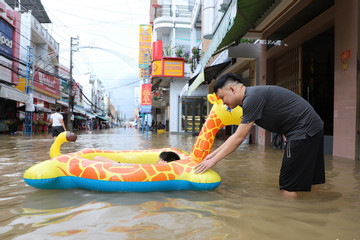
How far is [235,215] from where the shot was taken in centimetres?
223

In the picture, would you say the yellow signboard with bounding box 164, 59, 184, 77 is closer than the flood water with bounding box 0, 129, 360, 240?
No

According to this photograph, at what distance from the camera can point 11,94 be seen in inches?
614

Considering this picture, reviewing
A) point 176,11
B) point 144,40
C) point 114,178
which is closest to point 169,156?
point 114,178

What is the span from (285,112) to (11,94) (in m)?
17.2

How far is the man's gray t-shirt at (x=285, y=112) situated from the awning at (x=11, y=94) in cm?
1600

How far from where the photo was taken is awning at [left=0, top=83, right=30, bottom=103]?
14.6 metres

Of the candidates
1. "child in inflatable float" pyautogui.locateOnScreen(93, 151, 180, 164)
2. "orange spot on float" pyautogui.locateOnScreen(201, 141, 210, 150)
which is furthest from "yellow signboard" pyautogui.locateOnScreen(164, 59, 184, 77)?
"orange spot on float" pyautogui.locateOnScreen(201, 141, 210, 150)

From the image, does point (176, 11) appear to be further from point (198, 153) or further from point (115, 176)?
point (115, 176)

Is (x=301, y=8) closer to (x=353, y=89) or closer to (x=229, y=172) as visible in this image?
(x=353, y=89)

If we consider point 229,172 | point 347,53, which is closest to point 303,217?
point 229,172

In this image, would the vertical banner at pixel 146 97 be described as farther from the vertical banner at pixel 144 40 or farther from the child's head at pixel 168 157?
the child's head at pixel 168 157

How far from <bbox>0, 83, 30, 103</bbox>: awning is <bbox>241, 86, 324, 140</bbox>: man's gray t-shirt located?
16005 mm

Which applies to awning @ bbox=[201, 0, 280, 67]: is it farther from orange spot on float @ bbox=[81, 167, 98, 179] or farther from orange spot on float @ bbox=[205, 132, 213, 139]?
orange spot on float @ bbox=[81, 167, 98, 179]

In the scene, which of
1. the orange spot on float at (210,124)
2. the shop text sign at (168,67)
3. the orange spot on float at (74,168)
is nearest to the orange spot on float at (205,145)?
the orange spot on float at (210,124)
